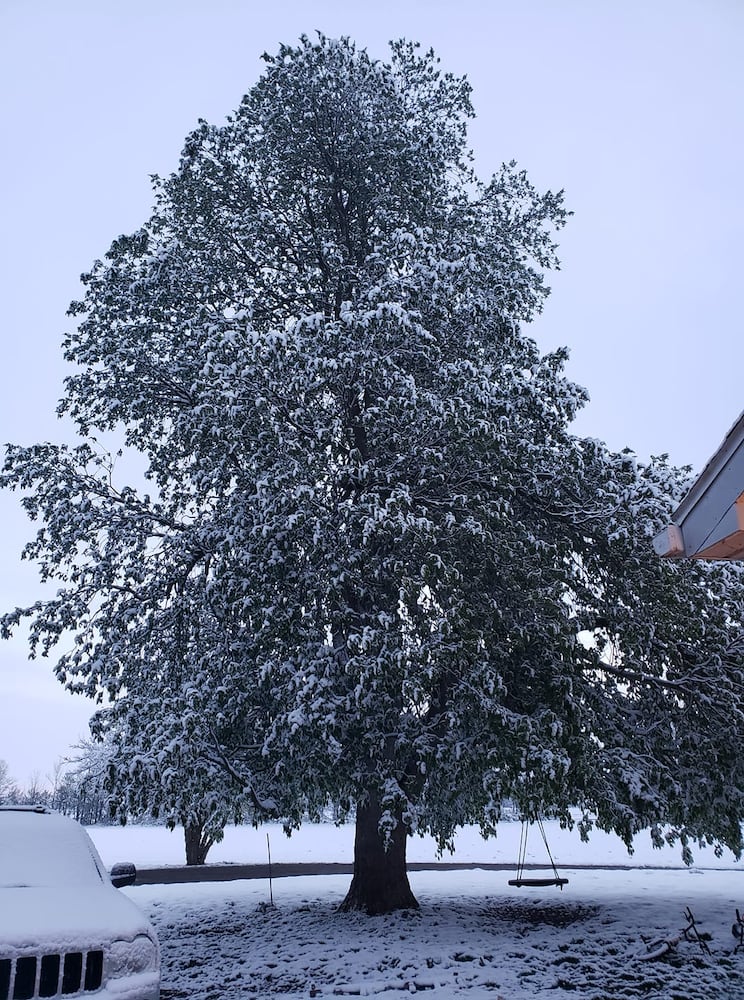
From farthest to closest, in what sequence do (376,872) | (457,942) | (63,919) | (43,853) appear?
(376,872) < (457,942) < (43,853) < (63,919)

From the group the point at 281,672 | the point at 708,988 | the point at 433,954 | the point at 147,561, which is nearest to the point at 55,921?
the point at 281,672

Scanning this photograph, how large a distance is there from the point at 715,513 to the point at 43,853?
251 inches

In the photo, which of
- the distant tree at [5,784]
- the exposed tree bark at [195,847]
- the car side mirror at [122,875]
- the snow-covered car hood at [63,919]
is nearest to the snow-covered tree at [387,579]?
the car side mirror at [122,875]

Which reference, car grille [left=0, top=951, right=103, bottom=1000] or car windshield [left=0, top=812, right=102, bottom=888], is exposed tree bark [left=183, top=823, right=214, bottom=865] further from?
car grille [left=0, top=951, right=103, bottom=1000]

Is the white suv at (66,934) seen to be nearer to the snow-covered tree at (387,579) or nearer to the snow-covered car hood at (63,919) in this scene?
the snow-covered car hood at (63,919)

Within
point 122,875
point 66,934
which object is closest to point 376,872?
point 122,875

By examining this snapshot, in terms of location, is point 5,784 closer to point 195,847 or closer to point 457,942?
point 195,847

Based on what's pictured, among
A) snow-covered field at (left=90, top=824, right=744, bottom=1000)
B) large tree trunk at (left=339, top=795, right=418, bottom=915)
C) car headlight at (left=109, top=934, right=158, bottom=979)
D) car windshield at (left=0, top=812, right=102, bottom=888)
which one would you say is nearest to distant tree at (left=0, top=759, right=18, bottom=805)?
snow-covered field at (left=90, top=824, right=744, bottom=1000)

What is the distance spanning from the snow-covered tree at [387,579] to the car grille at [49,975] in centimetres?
441

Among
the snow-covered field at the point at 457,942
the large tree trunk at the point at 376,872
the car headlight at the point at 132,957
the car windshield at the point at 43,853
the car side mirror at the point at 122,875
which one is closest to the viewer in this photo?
the car headlight at the point at 132,957

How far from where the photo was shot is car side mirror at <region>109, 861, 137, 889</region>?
646 cm

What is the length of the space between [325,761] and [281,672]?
142 centimetres

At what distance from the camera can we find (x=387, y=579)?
35.3 ft

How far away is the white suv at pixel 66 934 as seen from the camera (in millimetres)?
4668
